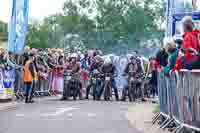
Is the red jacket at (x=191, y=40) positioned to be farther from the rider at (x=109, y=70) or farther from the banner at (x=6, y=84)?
the rider at (x=109, y=70)

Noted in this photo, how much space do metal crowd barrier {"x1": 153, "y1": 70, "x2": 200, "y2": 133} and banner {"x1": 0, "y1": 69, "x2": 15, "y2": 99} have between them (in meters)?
10.4

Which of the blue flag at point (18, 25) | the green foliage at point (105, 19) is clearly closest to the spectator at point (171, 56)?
the blue flag at point (18, 25)

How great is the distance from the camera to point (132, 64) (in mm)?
28844

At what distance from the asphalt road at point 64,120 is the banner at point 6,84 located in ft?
4.82

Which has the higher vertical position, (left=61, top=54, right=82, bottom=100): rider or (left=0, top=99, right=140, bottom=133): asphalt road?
(left=61, top=54, right=82, bottom=100): rider

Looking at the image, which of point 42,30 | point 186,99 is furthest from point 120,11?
point 186,99

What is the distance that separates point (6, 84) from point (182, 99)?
43.7 ft

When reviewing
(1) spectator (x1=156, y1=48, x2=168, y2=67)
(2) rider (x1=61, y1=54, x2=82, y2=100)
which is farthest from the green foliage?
(1) spectator (x1=156, y1=48, x2=168, y2=67)

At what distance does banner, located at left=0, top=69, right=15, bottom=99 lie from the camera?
82.8 feet

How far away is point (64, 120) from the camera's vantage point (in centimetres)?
1797

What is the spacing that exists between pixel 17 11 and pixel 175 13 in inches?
371

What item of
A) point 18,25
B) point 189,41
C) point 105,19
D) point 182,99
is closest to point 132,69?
point 18,25

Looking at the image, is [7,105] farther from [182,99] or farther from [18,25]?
[182,99]

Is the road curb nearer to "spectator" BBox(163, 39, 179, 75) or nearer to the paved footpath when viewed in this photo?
"spectator" BBox(163, 39, 179, 75)
